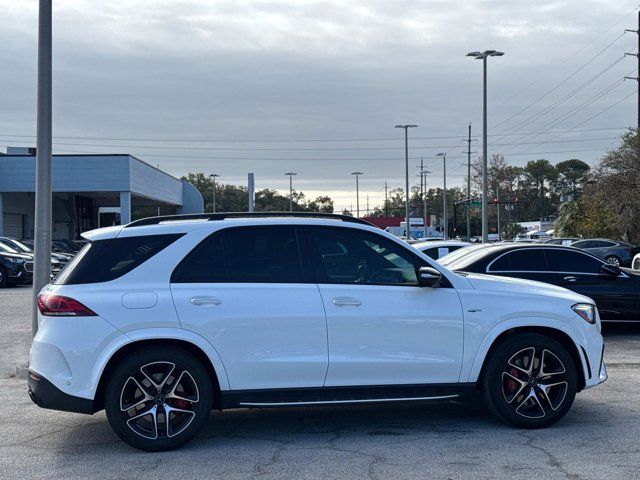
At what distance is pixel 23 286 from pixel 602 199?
96.2 ft

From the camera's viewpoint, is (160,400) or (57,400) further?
(160,400)

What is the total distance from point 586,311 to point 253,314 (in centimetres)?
300

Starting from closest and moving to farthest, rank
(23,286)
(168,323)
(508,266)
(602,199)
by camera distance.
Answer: (168,323) → (508,266) → (23,286) → (602,199)

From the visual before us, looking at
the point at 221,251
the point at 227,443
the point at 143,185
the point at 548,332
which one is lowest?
the point at 227,443

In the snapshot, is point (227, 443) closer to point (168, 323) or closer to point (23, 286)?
point (168, 323)

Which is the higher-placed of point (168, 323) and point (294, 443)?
point (168, 323)

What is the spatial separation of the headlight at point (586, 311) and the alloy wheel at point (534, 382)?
0.46m

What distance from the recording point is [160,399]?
6.13m

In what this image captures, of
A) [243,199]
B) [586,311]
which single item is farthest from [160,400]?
[243,199]

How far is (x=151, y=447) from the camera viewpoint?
6.12 metres

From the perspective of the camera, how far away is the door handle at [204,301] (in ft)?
20.2

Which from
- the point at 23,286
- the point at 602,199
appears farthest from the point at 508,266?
the point at 602,199

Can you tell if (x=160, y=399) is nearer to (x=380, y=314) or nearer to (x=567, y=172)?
(x=380, y=314)

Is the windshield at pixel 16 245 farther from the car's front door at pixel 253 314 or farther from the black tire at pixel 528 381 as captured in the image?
the black tire at pixel 528 381
